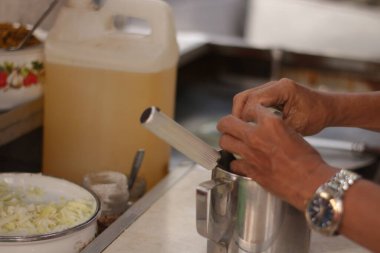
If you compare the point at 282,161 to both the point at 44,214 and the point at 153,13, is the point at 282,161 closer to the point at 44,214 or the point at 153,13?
the point at 44,214

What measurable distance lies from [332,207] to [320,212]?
22 mm

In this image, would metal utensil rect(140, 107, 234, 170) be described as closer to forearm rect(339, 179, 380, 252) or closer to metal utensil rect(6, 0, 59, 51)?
forearm rect(339, 179, 380, 252)

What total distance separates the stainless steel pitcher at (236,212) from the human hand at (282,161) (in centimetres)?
4

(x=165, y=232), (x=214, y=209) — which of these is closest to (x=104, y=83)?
(x=165, y=232)

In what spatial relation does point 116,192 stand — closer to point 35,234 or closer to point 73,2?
point 35,234

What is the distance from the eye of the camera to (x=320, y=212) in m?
1.04

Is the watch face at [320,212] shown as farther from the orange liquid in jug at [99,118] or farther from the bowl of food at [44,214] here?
the orange liquid in jug at [99,118]

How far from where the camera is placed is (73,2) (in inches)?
62.4

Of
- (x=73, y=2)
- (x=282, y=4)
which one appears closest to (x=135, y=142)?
(x=73, y=2)

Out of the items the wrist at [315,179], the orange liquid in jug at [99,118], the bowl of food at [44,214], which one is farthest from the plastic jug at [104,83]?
the wrist at [315,179]

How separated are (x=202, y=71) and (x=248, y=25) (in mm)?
2690

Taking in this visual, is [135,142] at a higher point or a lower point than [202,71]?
higher

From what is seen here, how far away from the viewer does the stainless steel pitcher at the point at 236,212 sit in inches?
44.4

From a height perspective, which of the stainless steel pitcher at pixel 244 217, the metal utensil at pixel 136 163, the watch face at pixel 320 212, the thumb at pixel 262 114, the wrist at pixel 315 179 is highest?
the thumb at pixel 262 114
